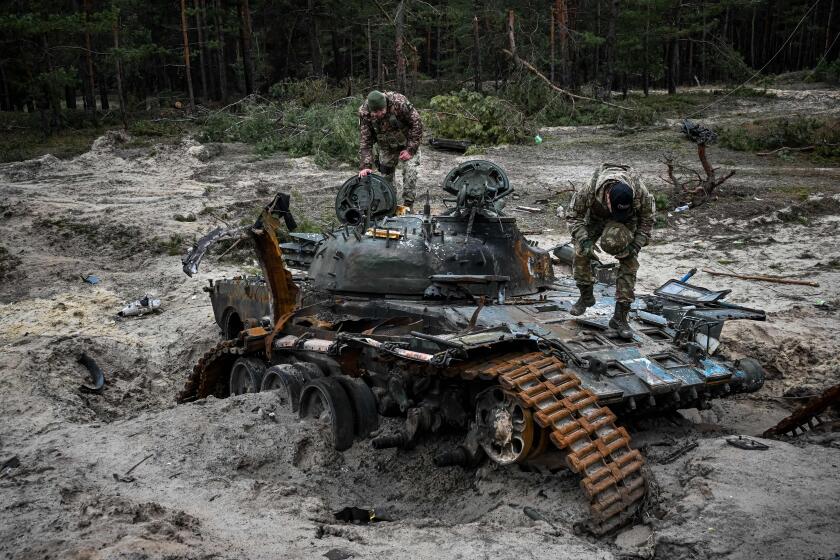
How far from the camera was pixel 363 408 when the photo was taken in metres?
7.59

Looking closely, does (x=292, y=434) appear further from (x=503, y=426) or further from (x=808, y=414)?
(x=808, y=414)

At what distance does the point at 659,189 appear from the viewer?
1761cm

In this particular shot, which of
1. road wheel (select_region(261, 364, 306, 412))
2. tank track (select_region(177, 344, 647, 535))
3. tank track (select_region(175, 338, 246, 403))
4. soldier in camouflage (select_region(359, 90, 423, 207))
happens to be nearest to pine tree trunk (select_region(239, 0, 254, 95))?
soldier in camouflage (select_region(359, 90, 423, 207))

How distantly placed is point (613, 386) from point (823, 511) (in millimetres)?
1733

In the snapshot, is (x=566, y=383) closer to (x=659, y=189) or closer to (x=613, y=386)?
(x=613, y=386)

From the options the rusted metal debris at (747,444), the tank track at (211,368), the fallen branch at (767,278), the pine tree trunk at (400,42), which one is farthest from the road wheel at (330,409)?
the pine tree trunk at (400,42)

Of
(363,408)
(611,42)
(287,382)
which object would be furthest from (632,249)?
(611,42)

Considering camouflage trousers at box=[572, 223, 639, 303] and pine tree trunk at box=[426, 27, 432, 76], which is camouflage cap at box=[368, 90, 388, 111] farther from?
pine tree trunk at box=[426, 27, 432, 76]

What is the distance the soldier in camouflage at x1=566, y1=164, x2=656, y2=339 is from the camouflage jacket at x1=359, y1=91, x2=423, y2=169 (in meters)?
3.63

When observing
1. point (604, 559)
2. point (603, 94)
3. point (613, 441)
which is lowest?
point (604, 559)

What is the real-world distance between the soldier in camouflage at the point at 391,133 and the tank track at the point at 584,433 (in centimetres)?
503

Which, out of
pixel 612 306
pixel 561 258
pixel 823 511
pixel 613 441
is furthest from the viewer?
pixel 561 258

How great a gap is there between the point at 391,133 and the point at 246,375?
3947 millimetres

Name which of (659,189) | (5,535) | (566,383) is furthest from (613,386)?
(659,189)
